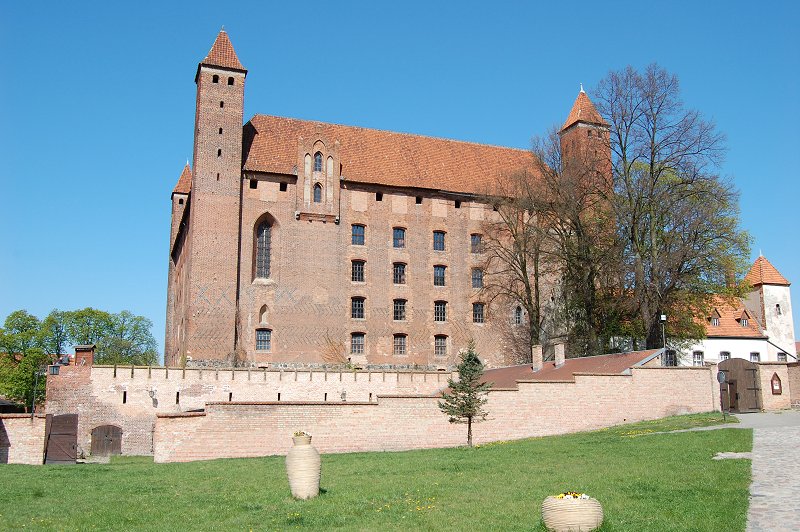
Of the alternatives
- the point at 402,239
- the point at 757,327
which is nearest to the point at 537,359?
the point at 402,239

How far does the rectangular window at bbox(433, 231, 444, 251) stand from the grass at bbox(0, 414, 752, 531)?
2389 cm

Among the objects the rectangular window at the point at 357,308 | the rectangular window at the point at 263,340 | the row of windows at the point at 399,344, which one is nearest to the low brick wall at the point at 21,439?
the rectangular window at the point at 263,340

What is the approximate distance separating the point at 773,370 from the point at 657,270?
634cm

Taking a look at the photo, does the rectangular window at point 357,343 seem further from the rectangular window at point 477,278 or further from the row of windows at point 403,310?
the rectangular window at point 477,278

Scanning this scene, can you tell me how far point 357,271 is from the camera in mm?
38406

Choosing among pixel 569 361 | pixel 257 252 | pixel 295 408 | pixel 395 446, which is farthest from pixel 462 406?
pixel 257 252

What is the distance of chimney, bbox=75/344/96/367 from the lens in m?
30.0

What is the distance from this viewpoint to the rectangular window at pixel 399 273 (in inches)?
1544

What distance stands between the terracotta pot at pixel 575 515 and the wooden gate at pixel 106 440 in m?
24.5

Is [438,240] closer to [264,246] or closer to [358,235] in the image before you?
[358,235]

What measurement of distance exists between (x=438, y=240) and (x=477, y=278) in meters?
2.92

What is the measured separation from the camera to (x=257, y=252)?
36469 millimetres

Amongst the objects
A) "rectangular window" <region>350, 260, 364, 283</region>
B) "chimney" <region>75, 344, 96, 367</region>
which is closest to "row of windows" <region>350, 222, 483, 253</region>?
"rectangular window" <region>350, 260, 364, 283</region>

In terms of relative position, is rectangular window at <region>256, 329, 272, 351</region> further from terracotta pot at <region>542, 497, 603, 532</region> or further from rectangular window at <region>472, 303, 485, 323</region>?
terracotta pot at <region>542, 497, 603, 532</region>
